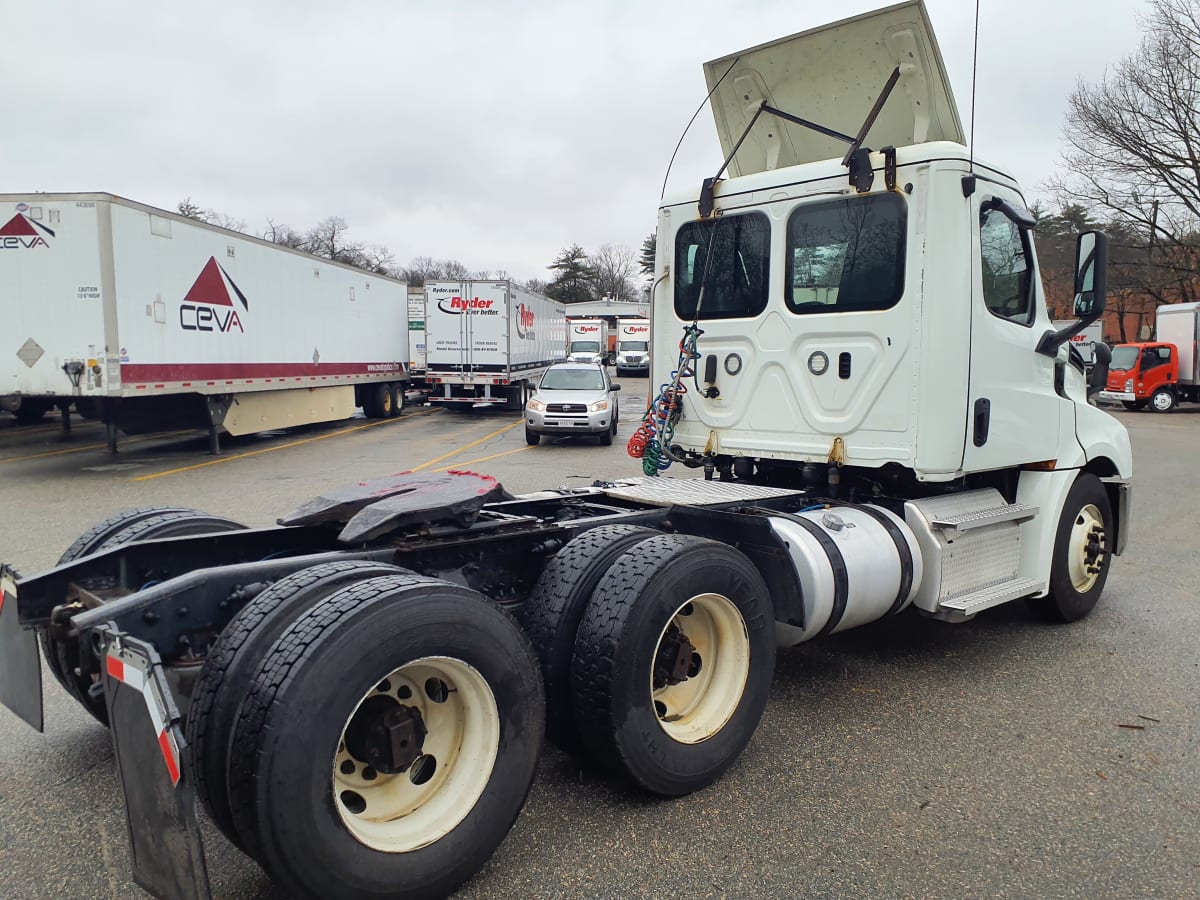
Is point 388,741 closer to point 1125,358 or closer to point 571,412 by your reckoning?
point 571,412

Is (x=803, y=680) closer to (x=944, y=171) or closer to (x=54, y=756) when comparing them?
(x=944, y=171)

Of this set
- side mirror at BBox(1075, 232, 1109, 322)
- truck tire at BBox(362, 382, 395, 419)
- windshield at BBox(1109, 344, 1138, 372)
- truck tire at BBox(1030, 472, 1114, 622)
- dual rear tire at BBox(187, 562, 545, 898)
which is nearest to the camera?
dual rear tire at BBox(187, 562, 545, 898)

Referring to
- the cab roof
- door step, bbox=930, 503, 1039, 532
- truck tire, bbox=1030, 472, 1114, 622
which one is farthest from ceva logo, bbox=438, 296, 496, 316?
door step, bbox=930, 503, 1039, 532

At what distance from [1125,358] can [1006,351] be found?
1084 inches

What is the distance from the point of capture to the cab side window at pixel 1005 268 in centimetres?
461

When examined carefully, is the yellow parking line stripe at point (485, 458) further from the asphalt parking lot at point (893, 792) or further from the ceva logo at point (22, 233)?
the asphalt parking lot at point (893, 792)

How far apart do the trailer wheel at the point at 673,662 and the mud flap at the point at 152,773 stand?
4.48 feet

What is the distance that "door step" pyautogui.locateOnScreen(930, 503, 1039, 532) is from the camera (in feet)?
14.8

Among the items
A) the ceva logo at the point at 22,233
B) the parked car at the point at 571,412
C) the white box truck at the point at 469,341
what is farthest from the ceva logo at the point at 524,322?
the ceva logo at the point at 22,233

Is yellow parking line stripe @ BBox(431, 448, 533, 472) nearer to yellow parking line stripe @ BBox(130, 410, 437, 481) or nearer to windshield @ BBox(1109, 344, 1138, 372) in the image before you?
yellow parking line stripe @ BBox(130, 410, 437, 481)

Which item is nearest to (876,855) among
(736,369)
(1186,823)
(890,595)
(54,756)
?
(1186,823)

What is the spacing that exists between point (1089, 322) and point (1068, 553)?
1.47m

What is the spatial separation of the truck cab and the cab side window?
26168mm

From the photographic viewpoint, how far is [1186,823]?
316 cm
